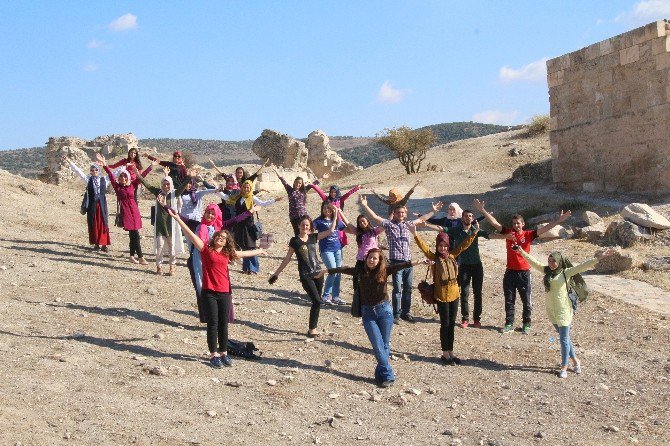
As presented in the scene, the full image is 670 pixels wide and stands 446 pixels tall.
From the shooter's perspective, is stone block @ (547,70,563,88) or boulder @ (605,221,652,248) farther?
stone block @ (547,70,563,88)

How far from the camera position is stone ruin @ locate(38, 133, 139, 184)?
2420 centimetres

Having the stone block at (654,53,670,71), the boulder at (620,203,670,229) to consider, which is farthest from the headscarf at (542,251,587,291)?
the stone block at (654,53,670,71)

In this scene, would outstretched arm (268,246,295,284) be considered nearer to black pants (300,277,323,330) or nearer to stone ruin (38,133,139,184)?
black pants (300,277,323,330)

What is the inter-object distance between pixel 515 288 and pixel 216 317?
156 inches

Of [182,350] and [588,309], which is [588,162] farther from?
[182,350]

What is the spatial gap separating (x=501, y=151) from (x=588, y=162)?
11.9 meters

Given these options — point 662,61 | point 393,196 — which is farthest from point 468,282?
point 662,61

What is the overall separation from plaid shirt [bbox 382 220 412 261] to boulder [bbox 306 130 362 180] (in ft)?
82.3

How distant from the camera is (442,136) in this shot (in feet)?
292

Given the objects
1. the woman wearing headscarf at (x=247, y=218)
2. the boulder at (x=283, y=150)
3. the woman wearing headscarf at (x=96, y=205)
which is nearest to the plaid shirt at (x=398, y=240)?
the woman wearing headscarf at (x=247, y=218)

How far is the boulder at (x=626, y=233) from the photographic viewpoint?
14578mm

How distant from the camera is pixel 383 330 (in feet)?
23.9

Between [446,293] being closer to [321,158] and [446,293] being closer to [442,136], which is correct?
[321,158]

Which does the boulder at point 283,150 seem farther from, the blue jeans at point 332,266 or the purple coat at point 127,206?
→ the blue jeans at point 332,266
